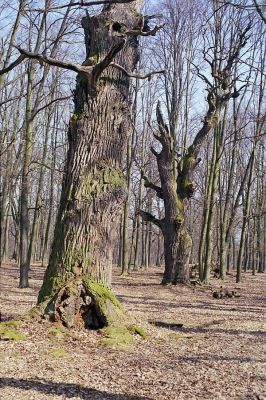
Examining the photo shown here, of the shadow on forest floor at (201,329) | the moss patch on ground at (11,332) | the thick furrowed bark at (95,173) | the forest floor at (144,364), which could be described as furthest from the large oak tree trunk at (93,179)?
the shadow on forest floor at (201,329)

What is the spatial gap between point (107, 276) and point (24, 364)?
233 centimetres

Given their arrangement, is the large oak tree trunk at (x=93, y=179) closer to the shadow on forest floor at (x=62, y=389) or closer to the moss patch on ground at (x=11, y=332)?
the moss patch on ground at (x=11, y=332)

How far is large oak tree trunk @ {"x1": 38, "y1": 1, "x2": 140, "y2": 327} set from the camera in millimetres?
7031

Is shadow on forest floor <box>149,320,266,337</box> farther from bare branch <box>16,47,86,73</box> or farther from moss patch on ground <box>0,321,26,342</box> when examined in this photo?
bare branch <box>16,47,86,73</box>

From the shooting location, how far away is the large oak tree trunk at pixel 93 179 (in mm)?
7031

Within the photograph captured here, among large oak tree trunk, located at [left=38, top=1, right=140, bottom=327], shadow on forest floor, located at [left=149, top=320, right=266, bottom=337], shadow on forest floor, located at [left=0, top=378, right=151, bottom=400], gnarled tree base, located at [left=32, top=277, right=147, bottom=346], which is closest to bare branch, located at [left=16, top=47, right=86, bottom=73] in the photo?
large oak tree trunk, located at [left=38, top=1, right=140, bottom=327]

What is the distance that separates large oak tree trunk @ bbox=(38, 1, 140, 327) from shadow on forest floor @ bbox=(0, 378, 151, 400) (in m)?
2.07

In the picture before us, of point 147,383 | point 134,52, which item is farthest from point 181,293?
point 147,383

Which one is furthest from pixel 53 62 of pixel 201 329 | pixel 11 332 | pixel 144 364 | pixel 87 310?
pixel 201 329

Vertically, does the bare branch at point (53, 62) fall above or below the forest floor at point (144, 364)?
above

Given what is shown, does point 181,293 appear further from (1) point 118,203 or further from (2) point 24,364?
(2) point 24,364

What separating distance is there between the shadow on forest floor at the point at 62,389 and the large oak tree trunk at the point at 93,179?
6.80 ft

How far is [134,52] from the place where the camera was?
26.1ft

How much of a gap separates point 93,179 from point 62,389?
136 inches
